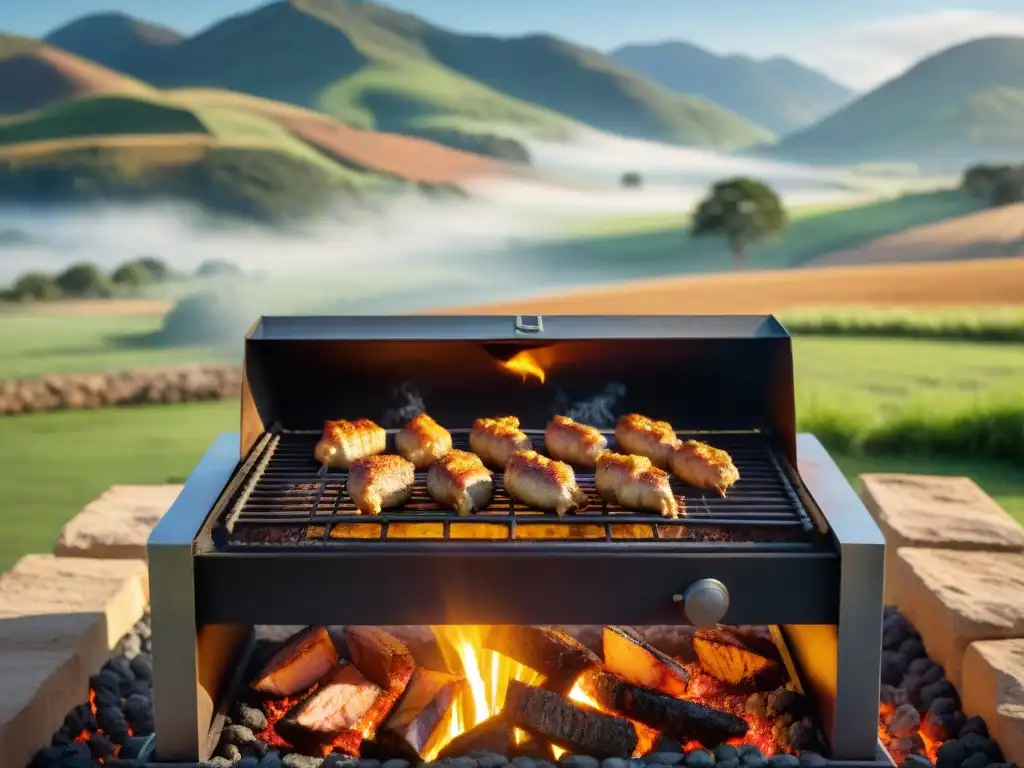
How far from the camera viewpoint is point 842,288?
8.20m

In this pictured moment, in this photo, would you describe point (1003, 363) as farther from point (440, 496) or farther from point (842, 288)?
point (440, 496)

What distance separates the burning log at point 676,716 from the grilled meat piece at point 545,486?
0.59 metres

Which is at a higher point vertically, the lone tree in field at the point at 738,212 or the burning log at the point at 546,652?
the lone tree in field at the point at 738,212

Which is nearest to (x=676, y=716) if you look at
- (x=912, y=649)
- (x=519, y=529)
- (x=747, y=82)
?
(x=519, y=529)

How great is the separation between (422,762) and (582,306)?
556 centimetres

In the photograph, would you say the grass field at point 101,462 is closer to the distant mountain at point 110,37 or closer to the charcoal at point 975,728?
the charcoal at point 975,728

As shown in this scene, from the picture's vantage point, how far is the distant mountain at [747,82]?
818cm

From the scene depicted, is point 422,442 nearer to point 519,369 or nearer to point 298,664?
point 519,369

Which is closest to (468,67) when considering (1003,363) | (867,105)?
(867,105)

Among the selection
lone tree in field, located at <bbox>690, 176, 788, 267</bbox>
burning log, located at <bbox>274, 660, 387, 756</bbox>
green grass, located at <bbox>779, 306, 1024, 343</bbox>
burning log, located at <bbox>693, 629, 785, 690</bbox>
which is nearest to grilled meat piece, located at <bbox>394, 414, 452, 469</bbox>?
burning log, located at <bbox>274, 660, 387, 756</bbox>

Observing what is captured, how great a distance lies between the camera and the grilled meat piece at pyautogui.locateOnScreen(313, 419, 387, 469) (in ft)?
9.86

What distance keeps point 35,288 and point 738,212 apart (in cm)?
538

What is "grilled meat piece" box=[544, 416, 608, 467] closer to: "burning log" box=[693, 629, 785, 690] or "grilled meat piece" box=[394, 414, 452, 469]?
"grilled meat piece" box=[394, 414, 452, 469]

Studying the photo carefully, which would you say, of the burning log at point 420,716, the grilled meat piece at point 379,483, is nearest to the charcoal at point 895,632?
the burning log at point 420,716
